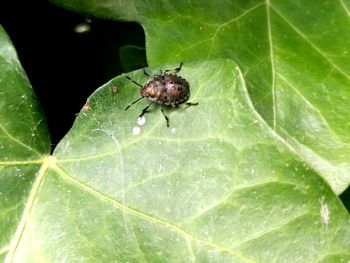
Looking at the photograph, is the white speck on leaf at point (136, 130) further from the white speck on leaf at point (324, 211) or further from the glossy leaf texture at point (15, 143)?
the white speck on leaf at point (324, 211)

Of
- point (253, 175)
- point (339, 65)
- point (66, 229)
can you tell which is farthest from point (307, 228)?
point (66, 229)

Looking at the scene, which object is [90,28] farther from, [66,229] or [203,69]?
[66,229]

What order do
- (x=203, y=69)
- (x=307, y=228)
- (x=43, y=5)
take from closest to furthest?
(x=307, y=228) < (x=203, y=69) < (x=43, y=5)

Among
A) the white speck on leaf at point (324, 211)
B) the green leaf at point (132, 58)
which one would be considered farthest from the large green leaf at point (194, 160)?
the green leaf at point (132, 58)

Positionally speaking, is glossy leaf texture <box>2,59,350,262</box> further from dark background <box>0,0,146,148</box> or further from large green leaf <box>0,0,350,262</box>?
dark background <box>0,0,146,148</box>

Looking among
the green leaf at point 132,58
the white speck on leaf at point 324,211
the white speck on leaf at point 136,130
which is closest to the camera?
the white speck on leaf at point 324,211

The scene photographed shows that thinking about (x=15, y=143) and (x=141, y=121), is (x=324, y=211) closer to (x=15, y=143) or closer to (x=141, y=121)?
(x=141, y=121)

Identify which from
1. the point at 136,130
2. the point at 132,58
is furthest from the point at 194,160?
the point at 132,58
